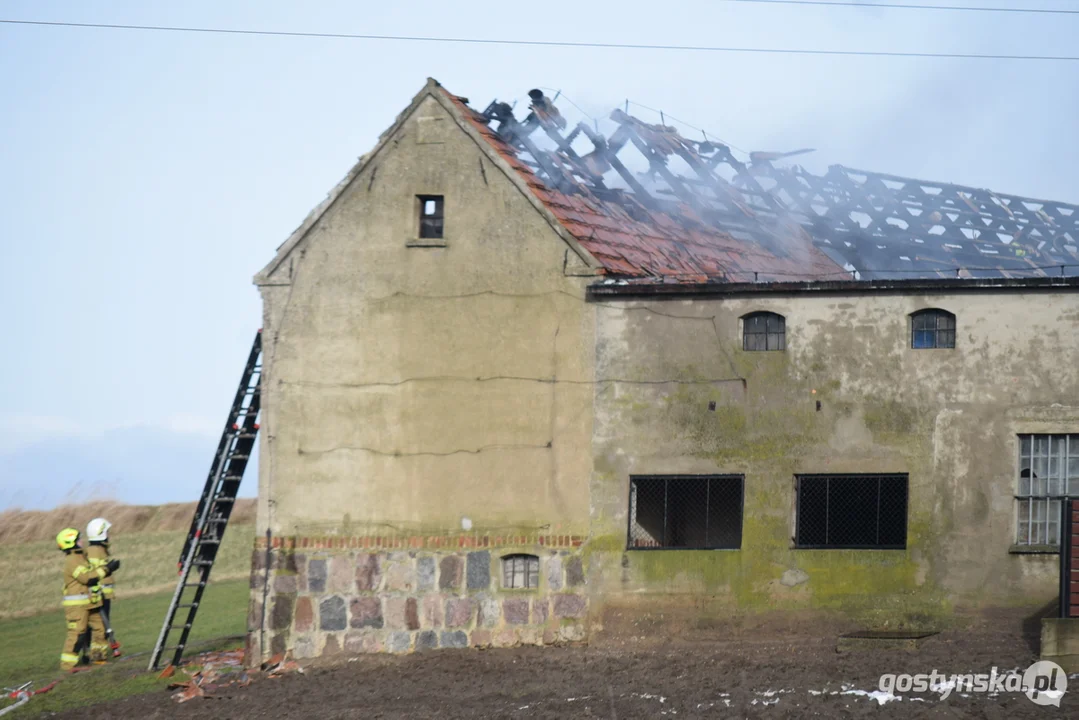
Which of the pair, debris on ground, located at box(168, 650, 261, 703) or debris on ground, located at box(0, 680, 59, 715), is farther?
debris on ground, located at box(0, 680, 59, 715)

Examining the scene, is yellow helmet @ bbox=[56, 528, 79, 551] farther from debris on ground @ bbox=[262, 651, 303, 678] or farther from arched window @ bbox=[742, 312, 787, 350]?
arched window @ bbox=[742, 312, 787, 350]

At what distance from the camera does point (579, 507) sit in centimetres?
2019

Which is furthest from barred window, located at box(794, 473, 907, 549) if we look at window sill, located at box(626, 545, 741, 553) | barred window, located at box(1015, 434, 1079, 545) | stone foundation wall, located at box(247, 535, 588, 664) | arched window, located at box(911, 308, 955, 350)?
stone foundation wall, located at box(247, 535, 588, 664)

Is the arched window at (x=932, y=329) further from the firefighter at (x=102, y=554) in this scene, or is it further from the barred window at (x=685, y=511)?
the firefighter at (x=102, y=554)

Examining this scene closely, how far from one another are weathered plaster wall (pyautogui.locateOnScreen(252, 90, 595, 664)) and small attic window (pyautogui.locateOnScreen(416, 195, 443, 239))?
0.75 ft

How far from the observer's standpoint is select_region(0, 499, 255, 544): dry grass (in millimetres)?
34750

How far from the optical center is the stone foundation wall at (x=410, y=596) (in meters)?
20.1

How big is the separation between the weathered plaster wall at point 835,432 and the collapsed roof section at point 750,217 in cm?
203

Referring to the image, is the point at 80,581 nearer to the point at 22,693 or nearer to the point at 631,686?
the point at 22,693

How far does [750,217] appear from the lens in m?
29.5

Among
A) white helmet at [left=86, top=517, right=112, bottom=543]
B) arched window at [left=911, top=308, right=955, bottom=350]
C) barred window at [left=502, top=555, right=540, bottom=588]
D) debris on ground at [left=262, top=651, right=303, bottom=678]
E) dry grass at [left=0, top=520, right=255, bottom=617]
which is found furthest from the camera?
dry grass at [left=0, top=520, right=255, bottom=617]

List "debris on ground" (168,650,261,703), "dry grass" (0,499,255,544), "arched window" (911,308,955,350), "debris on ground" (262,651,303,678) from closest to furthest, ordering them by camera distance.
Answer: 1. "debris on ground" (168,650,261,703)
2. "arched window" (911,308,955,350)
3. "debris on ground" (262,651,303,678)
4. "dry grass" (0,499,255,544)

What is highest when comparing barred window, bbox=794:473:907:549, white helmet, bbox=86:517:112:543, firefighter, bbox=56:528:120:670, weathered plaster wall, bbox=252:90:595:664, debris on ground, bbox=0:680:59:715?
weathered plaster wall, bbox=252:90:595:664

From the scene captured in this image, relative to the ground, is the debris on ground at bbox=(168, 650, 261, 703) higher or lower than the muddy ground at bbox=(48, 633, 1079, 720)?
lower
